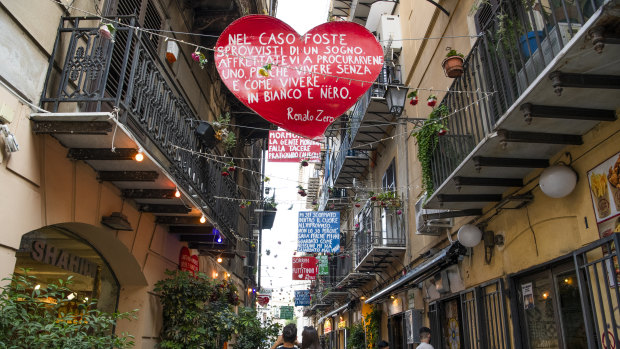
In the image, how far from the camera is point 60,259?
6.33 meters

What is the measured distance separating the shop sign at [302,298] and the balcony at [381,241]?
18698 millimetres

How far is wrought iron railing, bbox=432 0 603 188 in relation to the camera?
484cm

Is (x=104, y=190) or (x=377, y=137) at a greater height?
(x=377, y=137)

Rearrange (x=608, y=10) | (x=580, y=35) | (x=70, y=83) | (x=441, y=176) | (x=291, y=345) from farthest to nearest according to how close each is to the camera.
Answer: (x=441, y=176) → (x=70, y=83) → (x=291, y=345) → (x=580, y=35) → (x=608, y=10)

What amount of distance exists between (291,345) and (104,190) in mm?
3721

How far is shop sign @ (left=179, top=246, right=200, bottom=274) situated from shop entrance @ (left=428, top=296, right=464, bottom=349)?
18.1 feet

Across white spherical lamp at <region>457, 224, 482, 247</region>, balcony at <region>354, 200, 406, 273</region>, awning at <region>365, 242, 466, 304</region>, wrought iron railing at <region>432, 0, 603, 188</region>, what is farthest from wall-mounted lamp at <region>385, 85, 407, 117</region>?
balcony at <region>354, 200, 406, 273</region>

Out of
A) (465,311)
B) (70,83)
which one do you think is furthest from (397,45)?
(70,83)

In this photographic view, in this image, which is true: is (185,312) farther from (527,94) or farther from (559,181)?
(527,94)

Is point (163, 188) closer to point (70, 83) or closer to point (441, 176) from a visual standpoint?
point (70, 83)

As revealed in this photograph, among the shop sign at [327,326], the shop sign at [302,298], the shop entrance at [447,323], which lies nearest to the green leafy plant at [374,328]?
the shop entrance at [447,323]

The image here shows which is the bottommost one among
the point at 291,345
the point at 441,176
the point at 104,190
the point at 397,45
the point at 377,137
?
the point at 291,345

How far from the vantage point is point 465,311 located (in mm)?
8430

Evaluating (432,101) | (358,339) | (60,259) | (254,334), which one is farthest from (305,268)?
(60,259)
